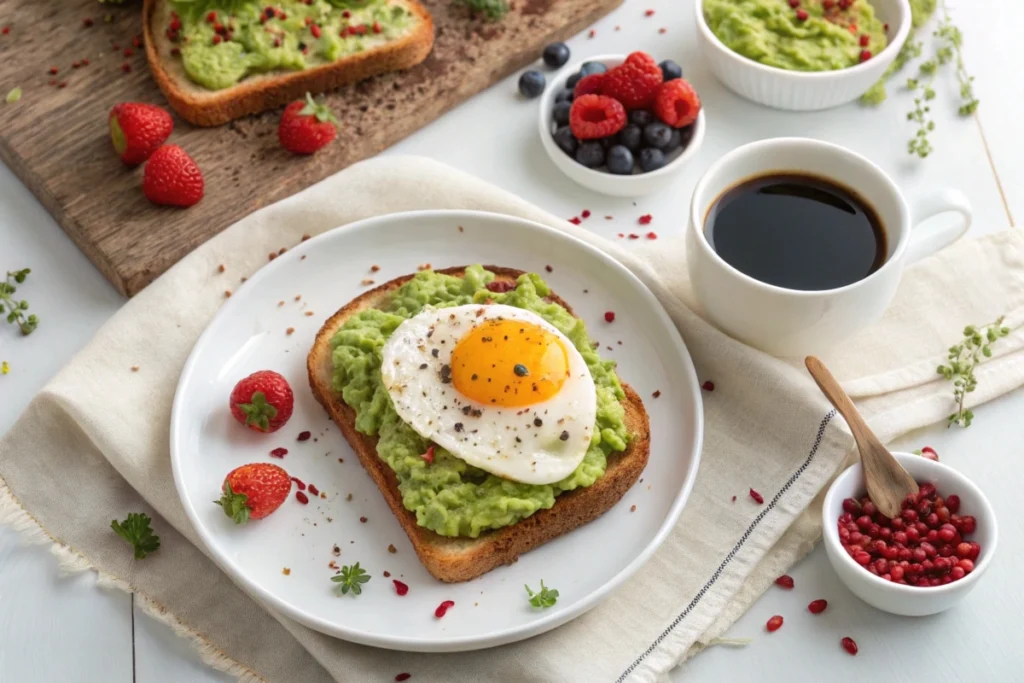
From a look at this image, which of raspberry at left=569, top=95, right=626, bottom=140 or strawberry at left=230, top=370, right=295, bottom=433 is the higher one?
strawberry at left=230, top=370, right=295, bottom=433

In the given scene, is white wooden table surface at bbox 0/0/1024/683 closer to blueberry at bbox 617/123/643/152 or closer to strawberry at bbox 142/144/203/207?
blueberry at bbox 617/123/643/152

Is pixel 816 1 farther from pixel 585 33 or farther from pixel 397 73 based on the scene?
pixel 397 73

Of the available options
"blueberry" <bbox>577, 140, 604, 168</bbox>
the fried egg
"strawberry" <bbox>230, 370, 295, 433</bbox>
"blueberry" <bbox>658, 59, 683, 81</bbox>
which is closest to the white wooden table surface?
"blueberry" <bbox>577, 140, 604, 168</bbox>

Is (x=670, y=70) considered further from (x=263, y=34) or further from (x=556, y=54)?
(x=263, y=34)

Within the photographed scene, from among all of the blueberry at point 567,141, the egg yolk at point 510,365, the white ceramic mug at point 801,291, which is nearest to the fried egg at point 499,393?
the egg yolk at point 510,365

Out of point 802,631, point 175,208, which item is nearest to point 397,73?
point 175,208
